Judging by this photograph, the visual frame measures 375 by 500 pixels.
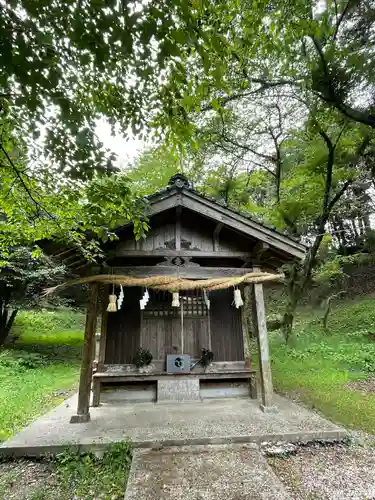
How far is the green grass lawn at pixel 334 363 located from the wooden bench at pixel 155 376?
4.21 ft

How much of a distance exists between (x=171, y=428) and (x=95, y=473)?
1291 mm

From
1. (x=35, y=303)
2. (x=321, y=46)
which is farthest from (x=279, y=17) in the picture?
(x=35, y=303)

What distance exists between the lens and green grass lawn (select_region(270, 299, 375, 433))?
570cm

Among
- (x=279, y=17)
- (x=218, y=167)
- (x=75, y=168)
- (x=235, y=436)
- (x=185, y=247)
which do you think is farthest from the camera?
(x=218, y=167)

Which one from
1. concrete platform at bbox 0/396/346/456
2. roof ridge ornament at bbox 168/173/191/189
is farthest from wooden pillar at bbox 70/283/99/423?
roof ridge ornament at bbox 168/173/191/189

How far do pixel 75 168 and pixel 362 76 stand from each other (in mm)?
6592

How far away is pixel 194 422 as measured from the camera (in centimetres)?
471

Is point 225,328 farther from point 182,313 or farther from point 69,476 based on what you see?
point 69,476

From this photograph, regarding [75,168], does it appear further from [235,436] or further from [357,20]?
[357,20]

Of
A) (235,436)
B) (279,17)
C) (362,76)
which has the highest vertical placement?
(362,76)

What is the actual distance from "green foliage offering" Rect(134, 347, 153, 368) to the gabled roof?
123 inches

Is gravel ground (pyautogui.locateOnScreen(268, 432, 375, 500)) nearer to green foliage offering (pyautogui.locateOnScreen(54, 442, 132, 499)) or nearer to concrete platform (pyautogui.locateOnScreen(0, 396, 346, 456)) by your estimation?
concrete platform (pyautogui.locateOnScreen(0, 396, 346, 456))

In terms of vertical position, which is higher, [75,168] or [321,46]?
[321,46]

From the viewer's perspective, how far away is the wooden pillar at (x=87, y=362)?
189 inches
